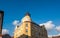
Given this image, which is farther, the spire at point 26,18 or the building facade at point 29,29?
the spire at point 26,18

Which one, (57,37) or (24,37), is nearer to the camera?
(24,37)

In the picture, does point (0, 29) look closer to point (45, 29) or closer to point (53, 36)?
point (45, 29)

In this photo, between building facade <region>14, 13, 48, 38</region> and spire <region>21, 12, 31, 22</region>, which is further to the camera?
spire <region>21, 12, 31, 22</region>

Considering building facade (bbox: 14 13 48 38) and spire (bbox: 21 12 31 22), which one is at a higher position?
spire (bbox: 21 12 31 22)

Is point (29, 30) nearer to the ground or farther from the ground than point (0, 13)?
nearer to the ground

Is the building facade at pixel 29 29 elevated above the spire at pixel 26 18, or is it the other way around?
the spire at pixel 26 18

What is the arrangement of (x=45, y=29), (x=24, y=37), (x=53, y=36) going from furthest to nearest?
1. (x=53, y=36)
2. (x=45, y=29)
3. (x=24, y=37)

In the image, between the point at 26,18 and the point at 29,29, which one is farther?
the point at 26,18

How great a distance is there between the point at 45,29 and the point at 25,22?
55.5 feet

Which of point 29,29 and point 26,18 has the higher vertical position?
point 26,18

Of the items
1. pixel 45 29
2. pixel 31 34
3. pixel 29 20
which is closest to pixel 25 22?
pixel 29 20

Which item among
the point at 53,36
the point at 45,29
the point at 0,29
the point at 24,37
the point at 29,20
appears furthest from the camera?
the point at 53,36

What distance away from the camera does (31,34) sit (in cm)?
7319

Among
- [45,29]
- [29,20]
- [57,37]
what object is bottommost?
[57,37]
